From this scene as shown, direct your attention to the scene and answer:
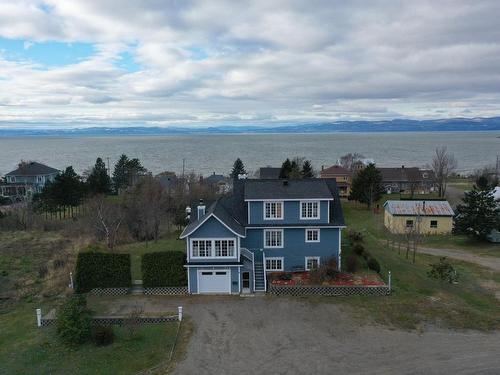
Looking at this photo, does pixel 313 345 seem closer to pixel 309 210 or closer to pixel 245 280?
pixel 245 280

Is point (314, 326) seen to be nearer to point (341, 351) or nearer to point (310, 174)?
point (341, 351)

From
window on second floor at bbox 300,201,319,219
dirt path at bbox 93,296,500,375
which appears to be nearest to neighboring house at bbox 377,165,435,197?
window on second floor at bbox 300,201,319,219

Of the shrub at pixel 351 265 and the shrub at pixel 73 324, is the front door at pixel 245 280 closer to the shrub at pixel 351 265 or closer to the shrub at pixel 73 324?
the shrub at pixel 351 265

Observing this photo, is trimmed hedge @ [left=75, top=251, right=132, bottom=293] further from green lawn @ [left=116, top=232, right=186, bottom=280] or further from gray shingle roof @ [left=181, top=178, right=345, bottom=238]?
green lawn @ [left=116, top=232, right=186, bottom=280]

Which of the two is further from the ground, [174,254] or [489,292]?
[174,254]

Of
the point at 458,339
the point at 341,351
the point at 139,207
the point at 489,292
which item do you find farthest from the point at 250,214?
the point at 139,207

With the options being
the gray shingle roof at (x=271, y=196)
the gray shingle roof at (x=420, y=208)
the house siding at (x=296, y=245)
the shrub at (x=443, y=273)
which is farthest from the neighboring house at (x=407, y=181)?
the house siding at (x=296, y=245)

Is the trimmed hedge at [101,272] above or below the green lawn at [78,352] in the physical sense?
above
